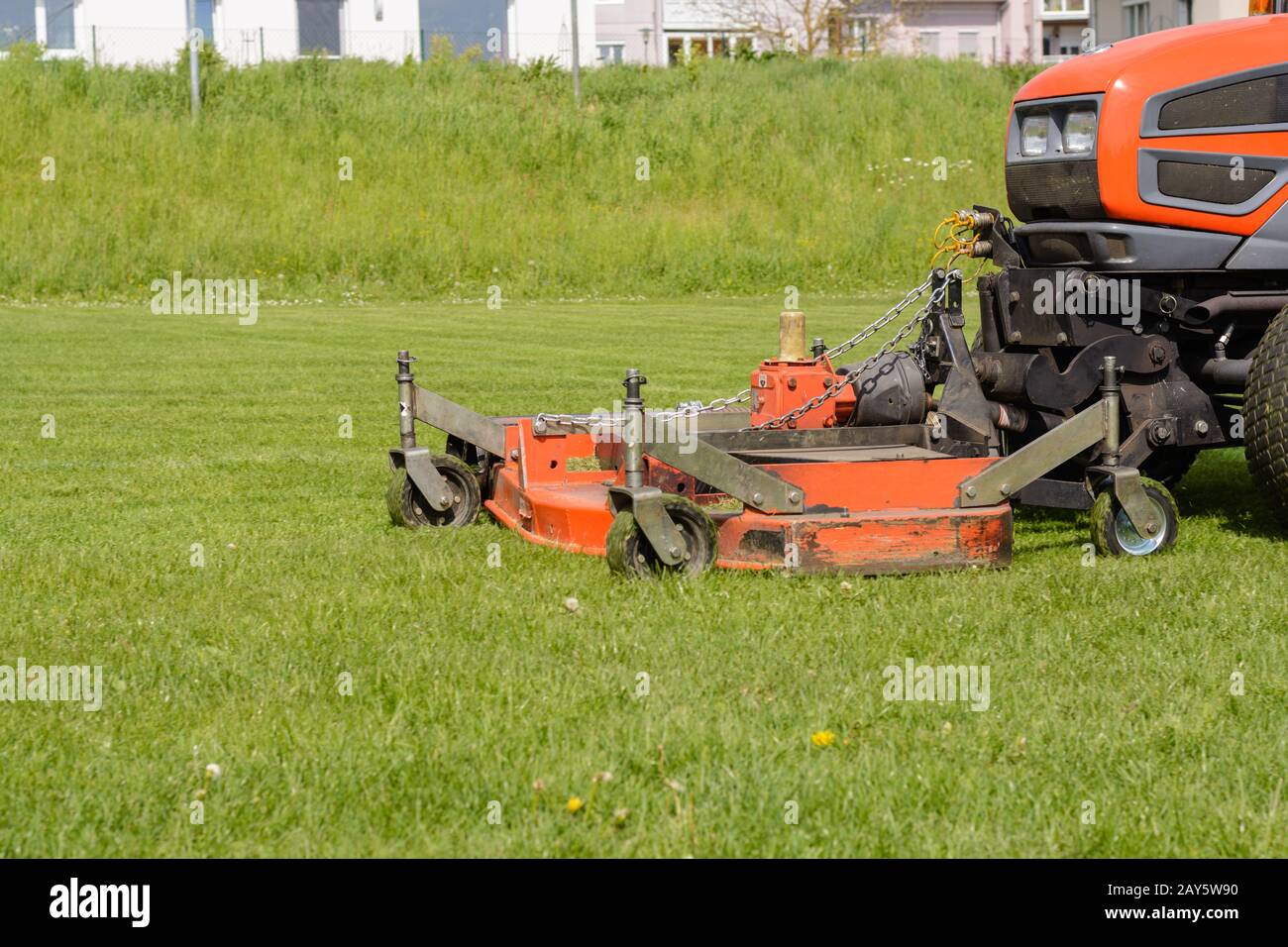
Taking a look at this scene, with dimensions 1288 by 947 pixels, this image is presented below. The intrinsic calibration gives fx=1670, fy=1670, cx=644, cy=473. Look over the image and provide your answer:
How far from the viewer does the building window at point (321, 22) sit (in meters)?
41.8

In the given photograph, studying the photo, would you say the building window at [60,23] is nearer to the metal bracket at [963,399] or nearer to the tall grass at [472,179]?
the tall grass at [472,179]

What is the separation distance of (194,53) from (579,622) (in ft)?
86.7

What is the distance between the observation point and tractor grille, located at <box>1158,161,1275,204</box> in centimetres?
656

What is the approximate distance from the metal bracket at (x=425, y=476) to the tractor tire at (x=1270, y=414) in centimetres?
326

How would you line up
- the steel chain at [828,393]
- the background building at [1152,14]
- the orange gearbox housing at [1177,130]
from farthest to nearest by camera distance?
1. the background building at [1152,14]
2. the steel chain at [828,393]
3. the orange gearbox housing at [1177,130]

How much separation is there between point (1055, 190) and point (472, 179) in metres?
22.7

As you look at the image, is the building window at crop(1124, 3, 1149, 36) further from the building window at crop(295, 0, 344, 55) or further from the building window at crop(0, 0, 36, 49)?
the building window at crop(0, 0, 36, 49)

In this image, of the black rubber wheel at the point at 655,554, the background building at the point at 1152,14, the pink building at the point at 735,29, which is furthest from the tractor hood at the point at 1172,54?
the pink building at the point at 735,29

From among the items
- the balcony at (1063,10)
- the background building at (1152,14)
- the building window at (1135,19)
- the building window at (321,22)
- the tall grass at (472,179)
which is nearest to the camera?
the tall grass at (472,179)

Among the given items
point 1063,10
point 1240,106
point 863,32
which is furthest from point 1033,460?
point 1063,10
